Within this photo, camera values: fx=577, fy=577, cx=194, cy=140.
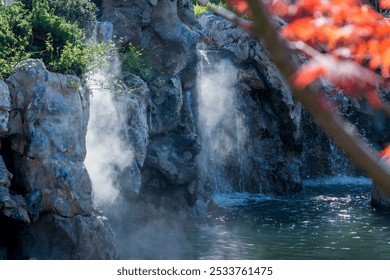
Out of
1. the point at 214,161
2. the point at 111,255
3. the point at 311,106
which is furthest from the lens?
the point at 214,161

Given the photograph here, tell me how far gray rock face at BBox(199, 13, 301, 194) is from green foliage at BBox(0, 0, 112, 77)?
10143 mm

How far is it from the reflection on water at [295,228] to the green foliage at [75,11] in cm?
622

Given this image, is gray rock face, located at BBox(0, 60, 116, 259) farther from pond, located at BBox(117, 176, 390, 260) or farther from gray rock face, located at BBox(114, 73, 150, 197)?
gray rock face, located at BBox(114, 73, 150, 197)

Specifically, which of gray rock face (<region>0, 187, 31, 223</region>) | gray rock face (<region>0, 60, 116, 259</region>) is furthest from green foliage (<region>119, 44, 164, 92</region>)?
gray rock face (<region>0, 187, 31, 223</region>)

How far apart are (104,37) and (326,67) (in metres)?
12.9

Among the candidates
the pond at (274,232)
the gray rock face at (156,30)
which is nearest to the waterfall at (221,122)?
the pond at (274,232)

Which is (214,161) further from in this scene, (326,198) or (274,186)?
(326,198)

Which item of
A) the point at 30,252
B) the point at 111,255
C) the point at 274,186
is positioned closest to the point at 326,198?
the point at 274,186

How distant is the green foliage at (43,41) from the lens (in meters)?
10.9

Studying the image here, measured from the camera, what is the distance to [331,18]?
384cm

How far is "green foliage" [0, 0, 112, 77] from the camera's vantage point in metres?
10.9

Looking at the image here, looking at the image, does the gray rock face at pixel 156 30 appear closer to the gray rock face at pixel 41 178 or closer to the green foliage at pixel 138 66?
the green foliage at pixel 138 66

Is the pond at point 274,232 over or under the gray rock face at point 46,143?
under

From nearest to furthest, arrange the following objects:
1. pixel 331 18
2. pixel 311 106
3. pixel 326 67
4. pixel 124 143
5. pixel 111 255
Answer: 1. pixel 311 106
2. pixel 326 67
3. pixel 331 18
4. pixel 111 255
5. pixel 124 143
